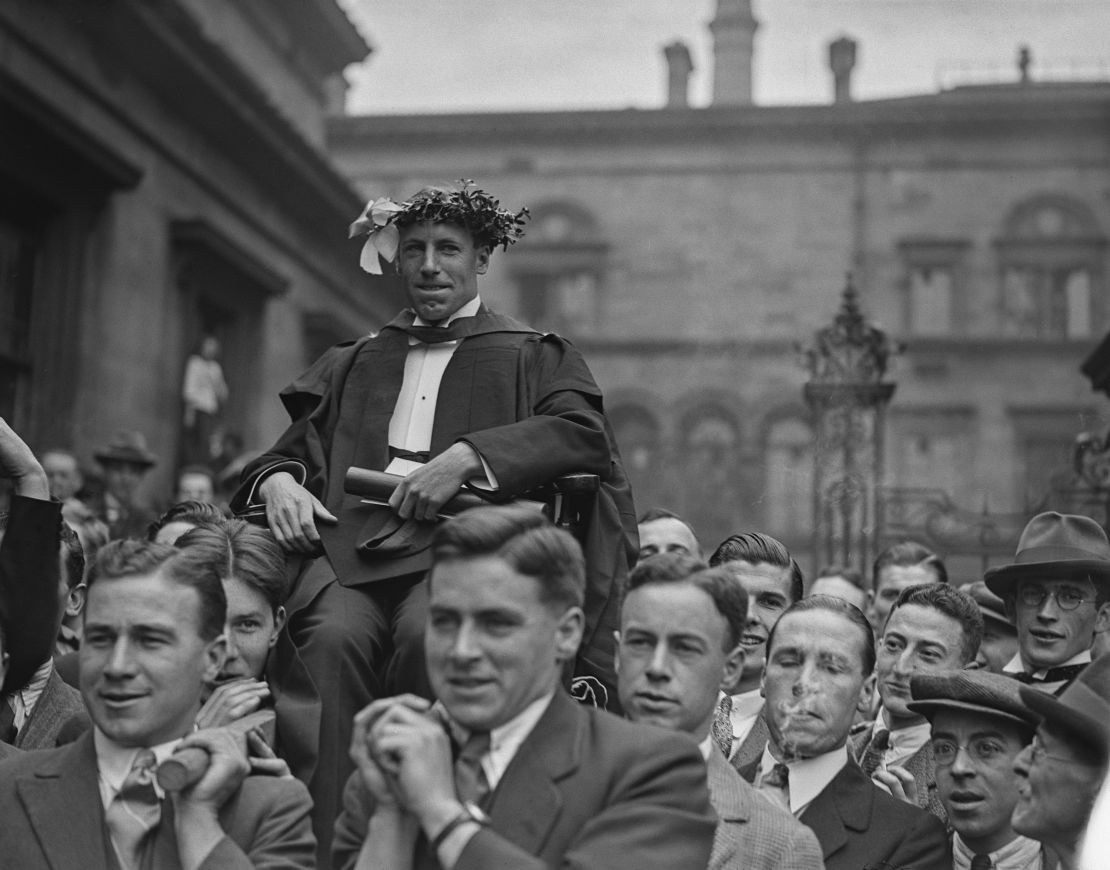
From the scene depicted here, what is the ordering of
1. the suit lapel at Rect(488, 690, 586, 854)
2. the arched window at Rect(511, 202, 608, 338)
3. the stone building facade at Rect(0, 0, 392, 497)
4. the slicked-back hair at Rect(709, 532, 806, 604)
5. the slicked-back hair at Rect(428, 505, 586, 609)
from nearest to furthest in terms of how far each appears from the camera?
the suit lapel at Rect(488, 690, 586, 854) < the slicked-back hair at Rect(428, 505, 586, 609) < the slicked-back hair at Rect(709, 532, 806, 604) < the stone building facade at Rect(0, 0, 392, 497) < the arched window at Rect(511, 202, 608, 338)

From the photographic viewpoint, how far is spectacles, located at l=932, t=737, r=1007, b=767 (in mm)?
4684

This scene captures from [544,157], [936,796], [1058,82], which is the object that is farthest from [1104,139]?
[936,796]

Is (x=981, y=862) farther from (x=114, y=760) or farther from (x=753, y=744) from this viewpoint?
(x=114, y=760)

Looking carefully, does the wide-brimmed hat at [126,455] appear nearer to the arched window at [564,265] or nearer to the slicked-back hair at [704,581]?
the slicked-back hair at [704,581]

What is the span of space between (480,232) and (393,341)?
1.70 feet

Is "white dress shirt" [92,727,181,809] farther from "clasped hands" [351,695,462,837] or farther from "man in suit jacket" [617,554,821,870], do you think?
"man in suit jacket" [617,554,821,870]

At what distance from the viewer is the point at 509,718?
3.37 m

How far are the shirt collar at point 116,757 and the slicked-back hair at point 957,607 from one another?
3222 mm

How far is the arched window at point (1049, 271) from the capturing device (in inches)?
1254

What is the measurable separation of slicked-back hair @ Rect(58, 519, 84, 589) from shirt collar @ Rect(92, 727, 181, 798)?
2205mm

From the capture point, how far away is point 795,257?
32.7 metres

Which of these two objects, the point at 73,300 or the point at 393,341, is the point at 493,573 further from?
the point at 73,300

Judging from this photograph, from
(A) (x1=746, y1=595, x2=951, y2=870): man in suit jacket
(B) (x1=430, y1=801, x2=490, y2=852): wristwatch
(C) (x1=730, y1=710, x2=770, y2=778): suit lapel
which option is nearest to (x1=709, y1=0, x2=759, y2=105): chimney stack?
(C) (x1=730, y1=710, x2=770, y2=778): suit lapel

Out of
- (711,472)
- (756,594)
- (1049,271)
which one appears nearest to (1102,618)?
(756,594)
